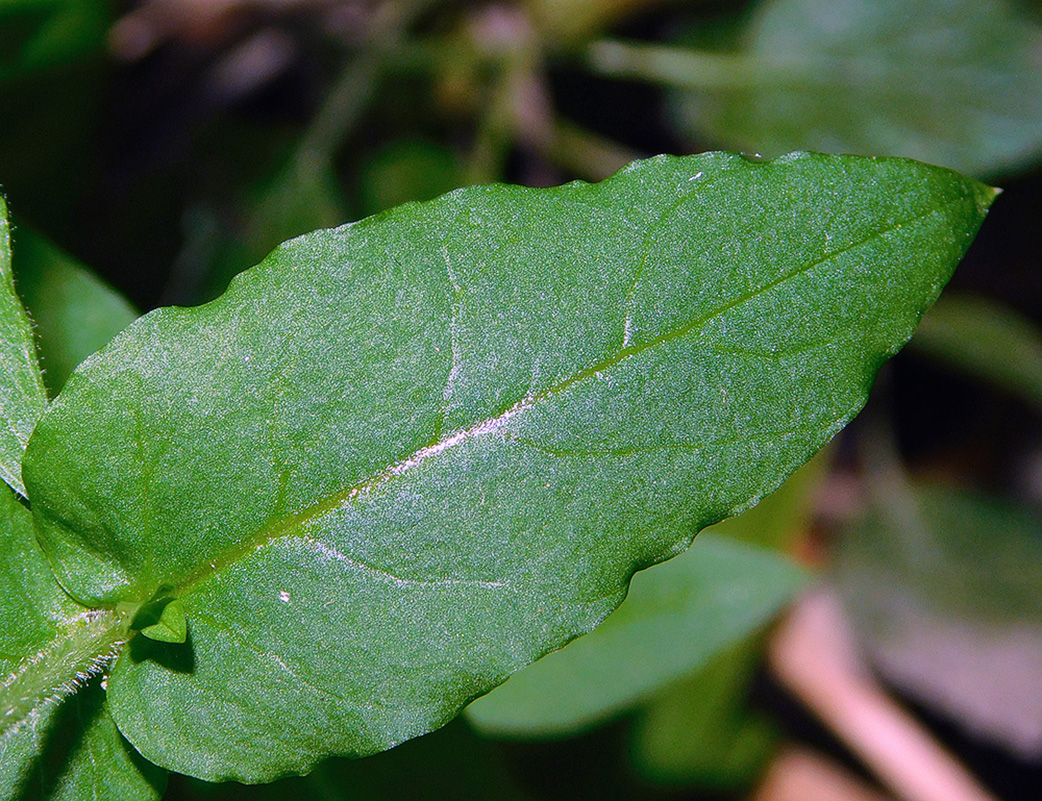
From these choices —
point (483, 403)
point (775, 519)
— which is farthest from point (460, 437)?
point (775, 519)

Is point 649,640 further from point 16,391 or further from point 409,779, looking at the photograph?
point 16,391

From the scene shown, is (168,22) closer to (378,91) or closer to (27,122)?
(378,91)

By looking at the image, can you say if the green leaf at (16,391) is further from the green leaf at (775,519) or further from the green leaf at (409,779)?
the green leaf at (775,519)

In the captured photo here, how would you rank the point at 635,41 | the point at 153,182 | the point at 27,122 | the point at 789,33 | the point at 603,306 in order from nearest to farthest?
the point at 603,306, the point at 27,122, the point at 153,182, the point at 789,33, the point at 635,41

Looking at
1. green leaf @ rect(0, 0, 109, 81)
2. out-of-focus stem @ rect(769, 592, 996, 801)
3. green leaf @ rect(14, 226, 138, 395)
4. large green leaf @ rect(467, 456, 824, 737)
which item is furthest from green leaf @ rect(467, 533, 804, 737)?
green leaf @ rect(0, 0, 109, 81)

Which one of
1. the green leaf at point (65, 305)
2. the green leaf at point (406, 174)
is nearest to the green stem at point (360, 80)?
the green leaf at point (406, 174)

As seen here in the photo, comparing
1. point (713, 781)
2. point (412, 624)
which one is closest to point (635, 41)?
point (713, 781)
